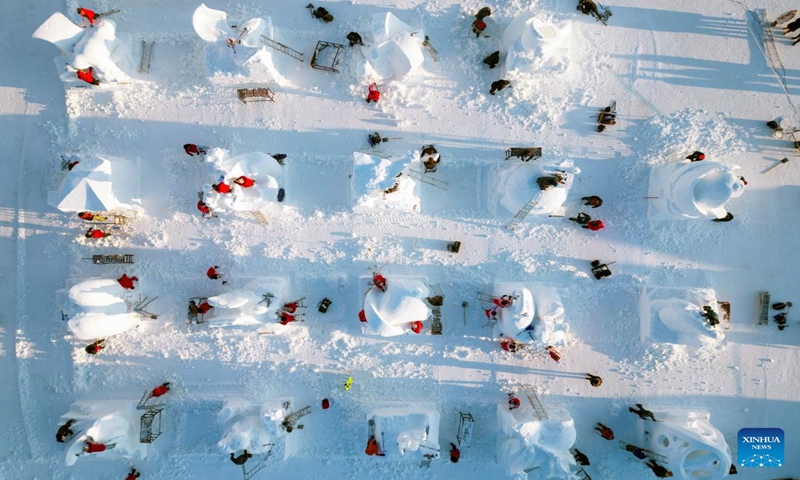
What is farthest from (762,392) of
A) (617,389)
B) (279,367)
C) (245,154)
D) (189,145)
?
(189,145)

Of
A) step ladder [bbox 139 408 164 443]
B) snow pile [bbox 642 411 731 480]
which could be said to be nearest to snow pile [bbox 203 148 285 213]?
step ladder [bbox 139 408 164 443]

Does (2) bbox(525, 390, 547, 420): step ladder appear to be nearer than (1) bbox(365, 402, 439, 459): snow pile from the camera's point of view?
No

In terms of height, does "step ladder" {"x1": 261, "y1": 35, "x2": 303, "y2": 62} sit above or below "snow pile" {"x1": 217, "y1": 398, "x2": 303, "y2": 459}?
above

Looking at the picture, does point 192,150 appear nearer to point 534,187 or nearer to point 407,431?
point 534,187

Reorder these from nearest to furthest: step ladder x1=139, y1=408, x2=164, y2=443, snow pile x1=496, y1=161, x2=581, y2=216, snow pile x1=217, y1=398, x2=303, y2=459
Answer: snow pile x1=496, y1=161, x2=581, y2=216, snow pile x1=217, y1=398, x2=303, y2=459, step ladder x1=139, y1=408, x2=164, y2=443

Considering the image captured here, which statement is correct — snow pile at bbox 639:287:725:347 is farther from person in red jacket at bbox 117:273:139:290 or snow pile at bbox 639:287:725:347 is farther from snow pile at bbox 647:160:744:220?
person in red jacket at bbox 117:273:139:290

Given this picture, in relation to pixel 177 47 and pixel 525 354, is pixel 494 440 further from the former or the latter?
pixel 177 47
